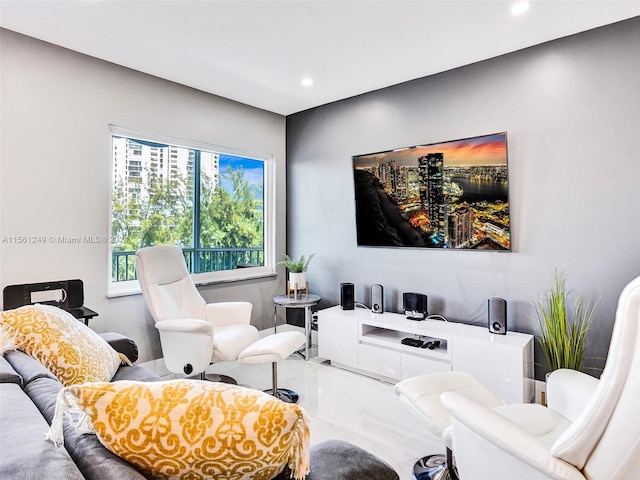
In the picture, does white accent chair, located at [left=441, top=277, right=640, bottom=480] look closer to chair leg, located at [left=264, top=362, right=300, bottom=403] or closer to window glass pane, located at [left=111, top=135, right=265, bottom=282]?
chair leg, located at [left=264, top=362, right=300, bottom=403]

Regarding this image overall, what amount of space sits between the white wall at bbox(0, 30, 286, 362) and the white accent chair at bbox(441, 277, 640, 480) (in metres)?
2.71

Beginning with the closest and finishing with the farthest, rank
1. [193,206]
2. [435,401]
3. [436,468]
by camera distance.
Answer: [435,401] → [436,468] → [193,206]

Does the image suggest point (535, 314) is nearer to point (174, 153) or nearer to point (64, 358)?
point (64, 358)

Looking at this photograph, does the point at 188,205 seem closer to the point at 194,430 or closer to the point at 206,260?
the point at 206,260

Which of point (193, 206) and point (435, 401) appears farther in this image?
point (193, 206)

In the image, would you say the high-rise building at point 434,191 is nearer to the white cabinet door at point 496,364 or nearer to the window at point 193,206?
the white cabinet door at point 496,364

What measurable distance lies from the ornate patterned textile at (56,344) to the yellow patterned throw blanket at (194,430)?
3.01ft

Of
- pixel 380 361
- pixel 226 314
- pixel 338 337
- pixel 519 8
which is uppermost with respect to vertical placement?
pixel 519 8

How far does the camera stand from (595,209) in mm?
2623

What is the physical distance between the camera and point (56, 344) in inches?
66.5

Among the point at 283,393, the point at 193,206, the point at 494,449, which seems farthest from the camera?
the point at 193,206

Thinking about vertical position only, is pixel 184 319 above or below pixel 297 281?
below

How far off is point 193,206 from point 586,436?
11.4 feet

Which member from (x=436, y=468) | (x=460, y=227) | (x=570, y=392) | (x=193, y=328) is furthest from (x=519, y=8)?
(x=193, y=328)
